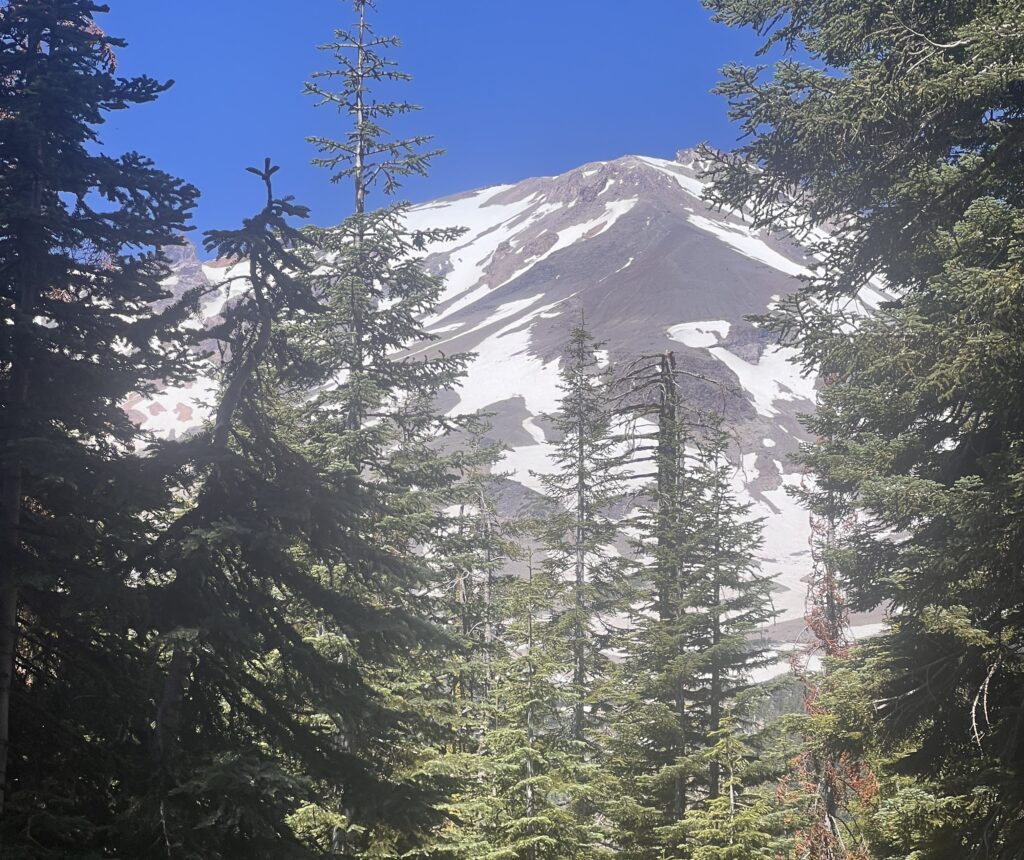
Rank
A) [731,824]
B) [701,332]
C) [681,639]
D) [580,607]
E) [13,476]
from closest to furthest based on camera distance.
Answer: [13,476], [731,824], [681,639], [580,607], [701,332]

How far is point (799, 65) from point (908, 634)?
22.5ft

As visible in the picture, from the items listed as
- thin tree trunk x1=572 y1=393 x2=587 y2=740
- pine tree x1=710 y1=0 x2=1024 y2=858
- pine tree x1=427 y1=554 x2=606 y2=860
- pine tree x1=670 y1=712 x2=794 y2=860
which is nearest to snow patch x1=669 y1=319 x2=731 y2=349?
thin tree trunk x1=572 y1=393 x2=587 y2=740

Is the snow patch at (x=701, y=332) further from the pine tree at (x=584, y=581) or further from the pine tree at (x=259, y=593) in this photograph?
the pine tree at (x=259, y=593)

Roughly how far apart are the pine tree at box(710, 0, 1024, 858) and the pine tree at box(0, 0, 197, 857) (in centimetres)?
710

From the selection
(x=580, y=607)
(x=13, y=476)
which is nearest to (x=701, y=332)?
(x=580, y=607)

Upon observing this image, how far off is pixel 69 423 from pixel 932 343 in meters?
8.60

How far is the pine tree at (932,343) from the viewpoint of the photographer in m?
7.43

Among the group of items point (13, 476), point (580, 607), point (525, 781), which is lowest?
point (525, 781)

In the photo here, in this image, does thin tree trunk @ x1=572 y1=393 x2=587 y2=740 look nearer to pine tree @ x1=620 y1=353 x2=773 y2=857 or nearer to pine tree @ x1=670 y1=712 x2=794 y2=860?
pine tree @ x1=620 y1=353 x2=773 y2=857

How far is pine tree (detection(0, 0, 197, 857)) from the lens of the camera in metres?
6.88

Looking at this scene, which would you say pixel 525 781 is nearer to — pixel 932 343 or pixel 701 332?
pixel 932 343

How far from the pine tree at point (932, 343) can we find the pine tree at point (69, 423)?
710cm

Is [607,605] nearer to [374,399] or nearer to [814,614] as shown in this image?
[814,614]

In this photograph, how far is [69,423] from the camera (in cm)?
824
